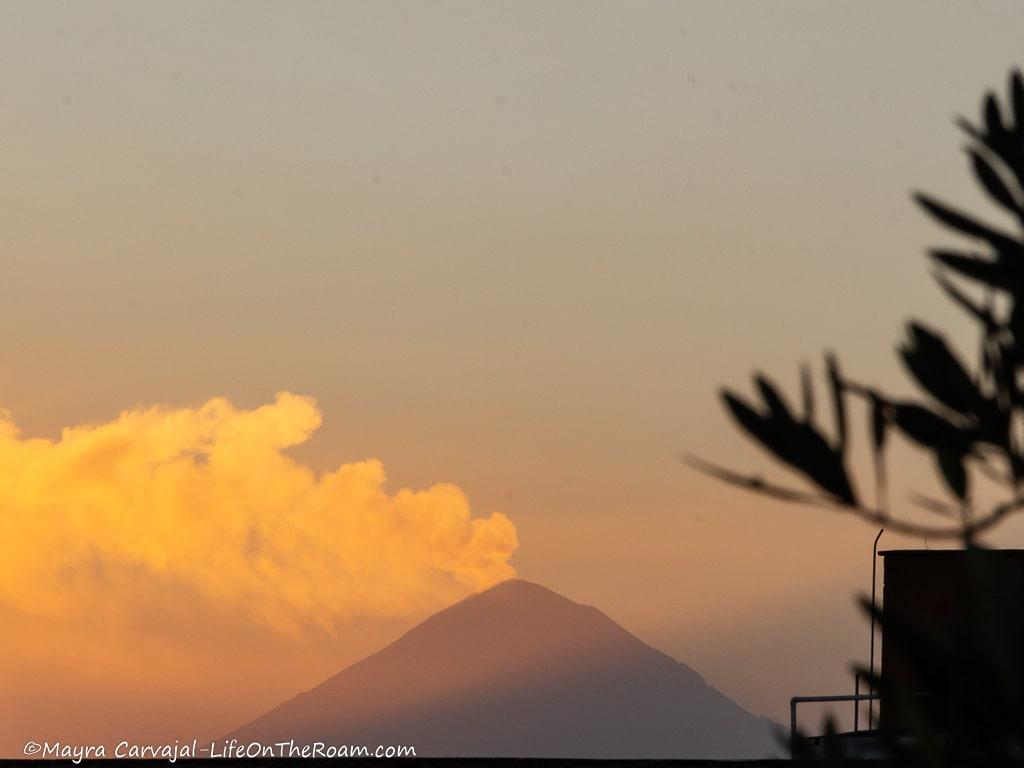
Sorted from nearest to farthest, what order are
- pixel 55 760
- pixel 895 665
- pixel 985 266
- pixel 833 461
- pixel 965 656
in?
pixel 965 656 → pixel 833 461 → pixel 985 266 → pixel 55 760 → pixel 895 665

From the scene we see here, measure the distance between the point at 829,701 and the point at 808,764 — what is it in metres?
20.7

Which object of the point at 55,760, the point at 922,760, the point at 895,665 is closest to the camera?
the point at 922,760

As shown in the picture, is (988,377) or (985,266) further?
(985,266)

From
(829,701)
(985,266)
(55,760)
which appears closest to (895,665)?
(829,701)

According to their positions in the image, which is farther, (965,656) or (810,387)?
(810,387)

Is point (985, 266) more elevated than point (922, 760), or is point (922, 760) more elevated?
point (985, 266)

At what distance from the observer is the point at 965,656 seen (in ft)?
16.9

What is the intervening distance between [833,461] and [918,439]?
0.51 metres

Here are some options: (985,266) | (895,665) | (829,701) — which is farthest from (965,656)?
(895,665)

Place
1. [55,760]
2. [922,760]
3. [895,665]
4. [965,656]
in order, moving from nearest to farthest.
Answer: [922,760] < [965,656] < [55,760] < [895,665]

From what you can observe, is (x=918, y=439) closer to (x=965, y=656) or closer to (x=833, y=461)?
(x=833, y=461)

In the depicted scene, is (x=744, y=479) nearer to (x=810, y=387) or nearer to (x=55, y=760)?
(x=810, y=387)

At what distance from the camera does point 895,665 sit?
101 feet

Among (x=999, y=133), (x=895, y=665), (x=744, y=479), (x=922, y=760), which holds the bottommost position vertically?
(x=922, y=760)
